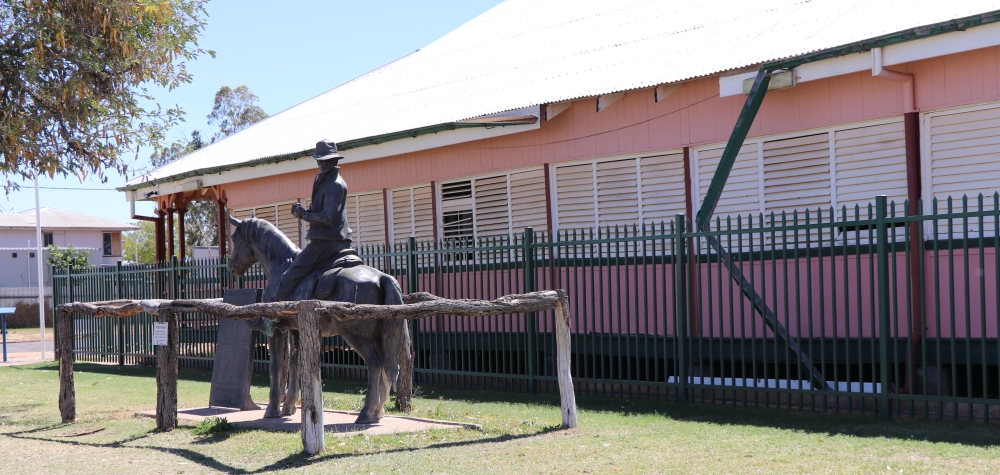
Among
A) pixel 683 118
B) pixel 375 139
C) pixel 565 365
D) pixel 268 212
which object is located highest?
pixel 375 139

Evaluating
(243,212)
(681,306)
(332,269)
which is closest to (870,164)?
(681,306)

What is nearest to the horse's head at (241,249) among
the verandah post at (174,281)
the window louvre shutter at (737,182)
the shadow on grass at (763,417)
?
the shadow on grass at (763,417)

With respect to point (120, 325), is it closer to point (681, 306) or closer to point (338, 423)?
point (338, 423)

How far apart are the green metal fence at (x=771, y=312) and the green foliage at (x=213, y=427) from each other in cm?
379

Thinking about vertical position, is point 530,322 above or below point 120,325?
above

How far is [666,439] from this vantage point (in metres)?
8.73

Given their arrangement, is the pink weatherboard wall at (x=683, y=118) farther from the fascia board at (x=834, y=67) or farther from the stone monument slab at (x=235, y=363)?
the stone monument slab at (x=235, y=363)

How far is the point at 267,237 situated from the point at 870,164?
652 centimetres

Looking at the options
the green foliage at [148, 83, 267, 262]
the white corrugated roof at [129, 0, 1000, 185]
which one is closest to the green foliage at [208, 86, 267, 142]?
the green foliage at [148, 83, 267, 262]

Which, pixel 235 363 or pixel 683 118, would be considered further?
pixel 683 118

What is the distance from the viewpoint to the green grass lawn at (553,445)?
7562 millimetres

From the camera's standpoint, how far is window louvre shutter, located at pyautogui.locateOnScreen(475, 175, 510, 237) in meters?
15.5

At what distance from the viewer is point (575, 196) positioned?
14.4 m

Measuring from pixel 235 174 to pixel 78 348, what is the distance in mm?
5366
